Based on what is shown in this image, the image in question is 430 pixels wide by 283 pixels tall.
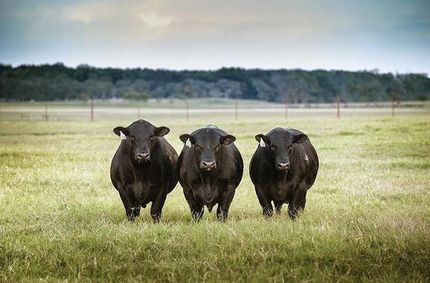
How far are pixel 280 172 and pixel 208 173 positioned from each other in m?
1.32

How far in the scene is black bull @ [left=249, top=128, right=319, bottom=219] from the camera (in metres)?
10.7

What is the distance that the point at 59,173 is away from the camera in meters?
16.7

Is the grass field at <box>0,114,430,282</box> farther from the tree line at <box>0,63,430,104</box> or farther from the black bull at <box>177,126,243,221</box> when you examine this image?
the tree line at <box>0,63,430,104</box>

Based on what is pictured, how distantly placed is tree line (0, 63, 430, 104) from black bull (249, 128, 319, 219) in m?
138

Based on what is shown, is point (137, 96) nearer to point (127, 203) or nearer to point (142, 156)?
point (127, 203)

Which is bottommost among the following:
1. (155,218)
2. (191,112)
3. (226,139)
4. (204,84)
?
(191,112)

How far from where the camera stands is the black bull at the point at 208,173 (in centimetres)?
1038

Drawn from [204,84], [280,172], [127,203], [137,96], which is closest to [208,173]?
[280,172]

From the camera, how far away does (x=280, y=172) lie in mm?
10789

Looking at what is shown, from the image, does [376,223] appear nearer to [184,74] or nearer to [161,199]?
[161,199]

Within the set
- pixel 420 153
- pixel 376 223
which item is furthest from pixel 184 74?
pixel 376 223

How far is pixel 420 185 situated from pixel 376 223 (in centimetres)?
551

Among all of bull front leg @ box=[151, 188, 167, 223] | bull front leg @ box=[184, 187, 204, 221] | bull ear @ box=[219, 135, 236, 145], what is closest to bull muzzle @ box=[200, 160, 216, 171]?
bull ear @ box=[219, 135, 236, 145]

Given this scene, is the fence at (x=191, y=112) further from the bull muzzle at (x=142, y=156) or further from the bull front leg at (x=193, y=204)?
the bull muzzle at (x=142, y=156)
